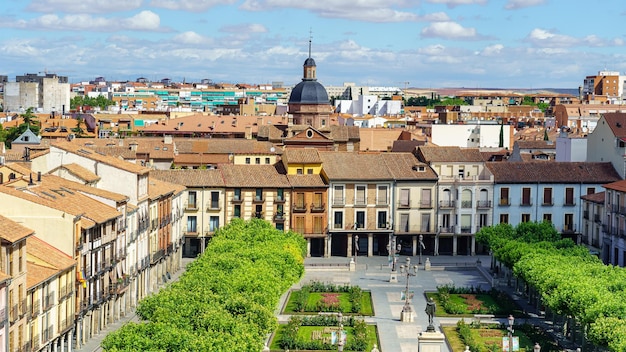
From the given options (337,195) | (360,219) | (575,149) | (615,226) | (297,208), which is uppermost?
(575,149)

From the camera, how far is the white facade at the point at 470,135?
165250 mm

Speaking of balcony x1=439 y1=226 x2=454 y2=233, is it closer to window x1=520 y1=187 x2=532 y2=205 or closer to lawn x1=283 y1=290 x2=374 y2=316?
window x1=520 y1=187 x2=532 y2=205

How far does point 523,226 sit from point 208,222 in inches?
1155

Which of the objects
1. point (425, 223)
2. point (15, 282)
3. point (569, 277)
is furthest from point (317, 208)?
point (15, 282)

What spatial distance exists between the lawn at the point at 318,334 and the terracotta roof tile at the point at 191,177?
1350 inches

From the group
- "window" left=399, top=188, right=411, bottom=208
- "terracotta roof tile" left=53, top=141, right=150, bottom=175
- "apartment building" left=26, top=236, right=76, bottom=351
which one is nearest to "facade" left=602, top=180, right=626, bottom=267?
"window" left=399, top=188, right=411, bottom=208

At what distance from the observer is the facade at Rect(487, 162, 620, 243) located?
109 meters

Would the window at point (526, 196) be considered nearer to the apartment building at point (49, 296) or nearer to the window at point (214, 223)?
the window at point (214, 223)

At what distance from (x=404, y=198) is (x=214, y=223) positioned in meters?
18.0

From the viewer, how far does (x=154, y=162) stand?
12644 centimetres

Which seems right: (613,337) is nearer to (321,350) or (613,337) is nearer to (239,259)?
(321,350)

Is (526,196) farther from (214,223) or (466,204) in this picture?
(214,223)

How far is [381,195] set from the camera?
108188mm

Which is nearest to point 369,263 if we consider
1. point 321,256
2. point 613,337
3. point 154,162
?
point 321,256
